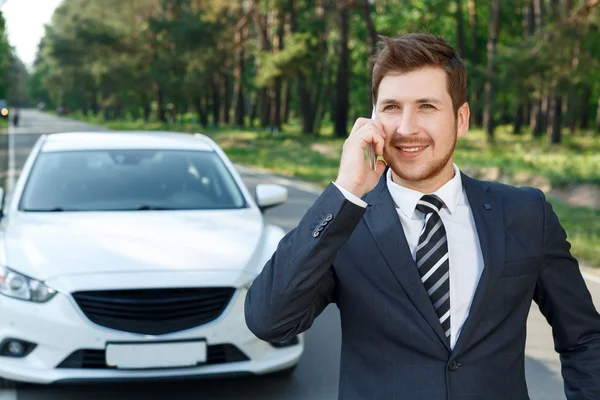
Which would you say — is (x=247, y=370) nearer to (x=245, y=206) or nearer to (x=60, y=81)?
(x=245, y=206)

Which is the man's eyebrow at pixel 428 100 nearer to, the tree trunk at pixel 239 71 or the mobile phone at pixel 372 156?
the mobile phone at pixel 372 156

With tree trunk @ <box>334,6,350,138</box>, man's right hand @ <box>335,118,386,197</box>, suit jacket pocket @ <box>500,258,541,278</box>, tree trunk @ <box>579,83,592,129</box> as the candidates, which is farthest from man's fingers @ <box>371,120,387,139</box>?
tree trunk @ <box>579,83,592,129</box>

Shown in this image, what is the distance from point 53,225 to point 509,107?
2850cm

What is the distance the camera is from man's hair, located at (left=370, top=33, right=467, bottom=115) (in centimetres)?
206

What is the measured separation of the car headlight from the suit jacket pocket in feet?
10.4

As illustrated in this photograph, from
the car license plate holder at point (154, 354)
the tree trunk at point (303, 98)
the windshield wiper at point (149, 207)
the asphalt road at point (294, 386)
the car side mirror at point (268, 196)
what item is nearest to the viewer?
the car license plate holder at point (154, 354)

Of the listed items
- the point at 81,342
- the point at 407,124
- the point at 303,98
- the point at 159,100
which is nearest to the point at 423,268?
the point at 407,124

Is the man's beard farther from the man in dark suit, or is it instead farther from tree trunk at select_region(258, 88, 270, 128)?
tree trunk at select_region(258, 88, 270, 128)

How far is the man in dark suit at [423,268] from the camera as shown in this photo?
1.98 metres

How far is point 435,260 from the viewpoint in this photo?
205 centimetres

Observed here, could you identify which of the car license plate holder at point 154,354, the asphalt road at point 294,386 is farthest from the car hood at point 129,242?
the asphalt road at point 294,386

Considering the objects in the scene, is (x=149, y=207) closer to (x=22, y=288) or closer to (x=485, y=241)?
(x=22, y=288)

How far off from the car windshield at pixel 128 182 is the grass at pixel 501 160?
5.06 m

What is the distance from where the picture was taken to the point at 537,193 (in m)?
2.21
